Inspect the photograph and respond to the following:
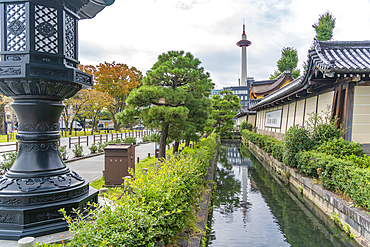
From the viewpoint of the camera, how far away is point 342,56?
27.3 ft

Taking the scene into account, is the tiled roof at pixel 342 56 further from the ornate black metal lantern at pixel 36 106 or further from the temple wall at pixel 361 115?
the ornate black metal lantern at pixel 36 106

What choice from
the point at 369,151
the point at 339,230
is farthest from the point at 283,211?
the point at 369,151

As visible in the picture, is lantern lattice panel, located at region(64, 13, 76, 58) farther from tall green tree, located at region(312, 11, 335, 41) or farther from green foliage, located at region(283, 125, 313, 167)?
tall green tree, located at region(312, 11, 335, 41)

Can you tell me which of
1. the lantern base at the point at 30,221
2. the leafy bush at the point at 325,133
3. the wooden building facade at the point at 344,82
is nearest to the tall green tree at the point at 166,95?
Answer: the wooden building facade at the point at 344,82

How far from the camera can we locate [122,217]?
2.12 meters

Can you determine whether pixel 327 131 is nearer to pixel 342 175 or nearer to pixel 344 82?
pixel 344 82

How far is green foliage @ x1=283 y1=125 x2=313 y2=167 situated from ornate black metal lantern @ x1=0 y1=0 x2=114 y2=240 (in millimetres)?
8049

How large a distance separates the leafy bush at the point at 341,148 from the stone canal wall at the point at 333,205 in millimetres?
1091

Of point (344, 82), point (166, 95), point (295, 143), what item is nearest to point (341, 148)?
point (295, 143)

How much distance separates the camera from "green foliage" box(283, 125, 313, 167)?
838cm

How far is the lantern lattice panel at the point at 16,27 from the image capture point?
2.50m

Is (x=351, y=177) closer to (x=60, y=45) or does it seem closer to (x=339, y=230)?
(x=339, y=230)

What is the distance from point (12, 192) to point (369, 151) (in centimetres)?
973

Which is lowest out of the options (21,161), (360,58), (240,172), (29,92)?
(240,172)
